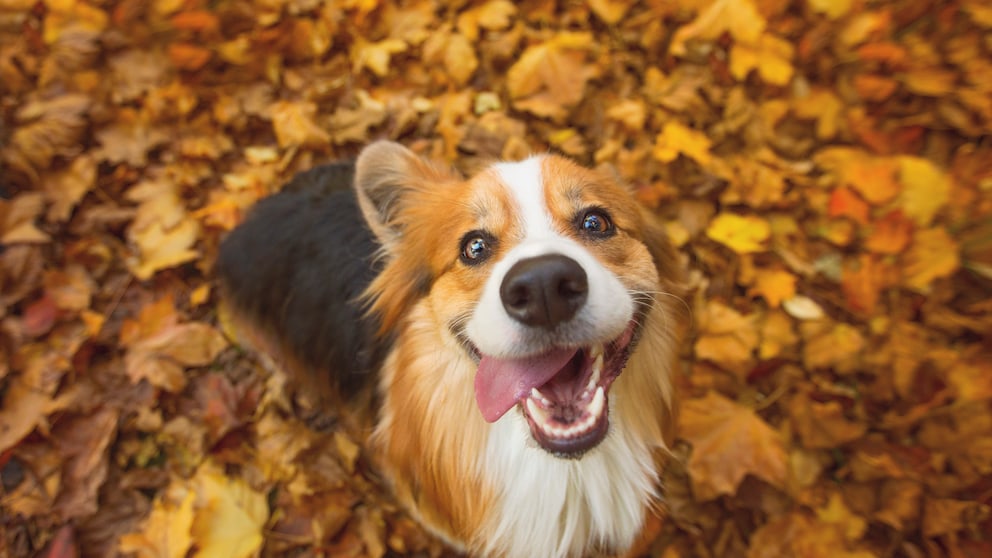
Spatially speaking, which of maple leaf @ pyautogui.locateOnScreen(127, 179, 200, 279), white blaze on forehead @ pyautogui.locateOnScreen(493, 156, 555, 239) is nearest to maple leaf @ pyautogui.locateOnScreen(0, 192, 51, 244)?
maple leaf @ pyautogui.locateOnScreen(127, 179, 200, 279)

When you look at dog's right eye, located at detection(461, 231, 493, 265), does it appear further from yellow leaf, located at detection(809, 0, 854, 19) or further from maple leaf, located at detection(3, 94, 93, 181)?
yellow leaf, located at detection(809, 0, 854, 19)

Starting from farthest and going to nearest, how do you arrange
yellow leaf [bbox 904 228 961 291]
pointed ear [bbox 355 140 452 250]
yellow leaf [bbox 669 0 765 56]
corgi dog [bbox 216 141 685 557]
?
yellow leaf [bbox 669 0 765 56]
yellow leaf [bbox 904 228 961 291]
pointed ear [bbox 355 140 452 250]
corgi dog [bbox 216 141 685 557]

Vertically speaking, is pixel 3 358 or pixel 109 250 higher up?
pixel 109 250

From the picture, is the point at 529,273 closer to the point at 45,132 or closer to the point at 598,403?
the point at 598,403

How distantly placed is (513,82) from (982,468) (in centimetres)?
309

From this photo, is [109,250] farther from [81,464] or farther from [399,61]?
[399,61]

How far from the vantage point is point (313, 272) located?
9.00 ft

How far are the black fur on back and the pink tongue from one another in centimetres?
75

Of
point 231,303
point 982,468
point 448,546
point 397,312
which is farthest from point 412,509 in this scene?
point 982,468

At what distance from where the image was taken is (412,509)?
2.59m

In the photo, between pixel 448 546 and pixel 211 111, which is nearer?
pixel 448 546

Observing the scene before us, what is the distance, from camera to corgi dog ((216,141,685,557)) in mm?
1718

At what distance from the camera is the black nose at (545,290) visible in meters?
1.59

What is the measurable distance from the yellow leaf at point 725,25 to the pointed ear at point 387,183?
7.79 ft
